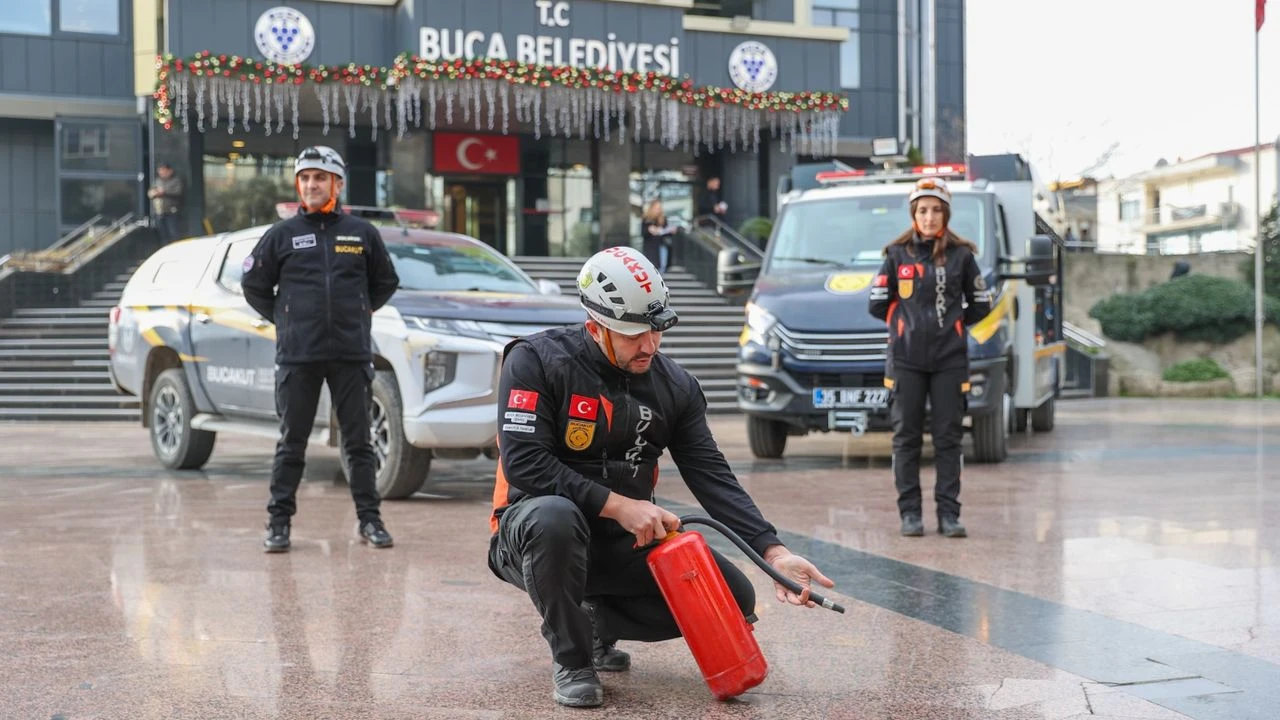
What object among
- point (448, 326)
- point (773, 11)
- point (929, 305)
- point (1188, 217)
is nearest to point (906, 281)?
point (929, 305)

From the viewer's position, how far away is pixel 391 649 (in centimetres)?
515

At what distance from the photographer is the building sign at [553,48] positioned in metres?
25.8

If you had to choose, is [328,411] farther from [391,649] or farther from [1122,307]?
[1122,307]

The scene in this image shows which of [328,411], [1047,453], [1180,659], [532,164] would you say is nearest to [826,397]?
[1047,453]

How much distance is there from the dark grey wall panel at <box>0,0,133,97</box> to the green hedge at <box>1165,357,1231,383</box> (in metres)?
20.6

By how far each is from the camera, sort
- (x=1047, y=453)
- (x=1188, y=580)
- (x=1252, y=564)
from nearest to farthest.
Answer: (x=1188, y=580), (x=1252, y=564), (x=1047, y=453)

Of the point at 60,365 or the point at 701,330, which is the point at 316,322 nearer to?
the point at 60,365

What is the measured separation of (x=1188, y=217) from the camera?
8256 cm

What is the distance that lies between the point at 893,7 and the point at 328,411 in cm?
2856

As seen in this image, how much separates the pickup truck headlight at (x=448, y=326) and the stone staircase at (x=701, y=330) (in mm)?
→ 9484

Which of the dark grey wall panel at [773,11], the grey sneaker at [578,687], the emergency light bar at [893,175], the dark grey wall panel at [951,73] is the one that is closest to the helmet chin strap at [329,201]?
the grey sneaker at [578,687]

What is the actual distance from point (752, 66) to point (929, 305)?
21849 millimetres

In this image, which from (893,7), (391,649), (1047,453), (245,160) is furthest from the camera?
(893,7)

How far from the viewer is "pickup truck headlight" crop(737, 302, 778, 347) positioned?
11609 millimetres
